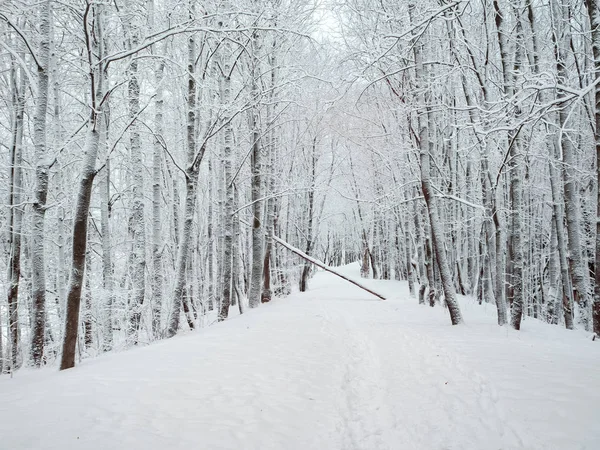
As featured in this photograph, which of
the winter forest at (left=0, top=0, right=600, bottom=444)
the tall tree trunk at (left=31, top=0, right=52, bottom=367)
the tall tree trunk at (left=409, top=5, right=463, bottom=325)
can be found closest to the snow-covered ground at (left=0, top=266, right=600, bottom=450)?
the winter forest at (left=0, top=0, right=600, bottom=444)

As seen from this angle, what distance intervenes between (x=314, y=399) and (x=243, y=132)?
41.2ft

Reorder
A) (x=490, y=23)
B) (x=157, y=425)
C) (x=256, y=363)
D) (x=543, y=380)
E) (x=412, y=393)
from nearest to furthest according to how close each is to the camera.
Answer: (x=157, y=425), (x=543, y=380), (x=412, y=393), (x=256, y=363), (x=490, y=23)

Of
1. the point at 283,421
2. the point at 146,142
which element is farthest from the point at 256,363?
the point at 146,142

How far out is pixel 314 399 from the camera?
4.27 metres

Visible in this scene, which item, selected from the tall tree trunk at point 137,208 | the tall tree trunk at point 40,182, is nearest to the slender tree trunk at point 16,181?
the tall tree trunk at point 40,182

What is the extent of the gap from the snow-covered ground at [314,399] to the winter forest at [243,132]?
182 cm

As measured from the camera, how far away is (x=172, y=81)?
11289 mm

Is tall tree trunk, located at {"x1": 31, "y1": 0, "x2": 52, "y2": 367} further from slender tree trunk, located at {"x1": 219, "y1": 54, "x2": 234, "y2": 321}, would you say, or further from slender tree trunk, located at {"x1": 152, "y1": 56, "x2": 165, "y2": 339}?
slender tree trunk, located at {"x1": 219, "y1": 54, "x2": 234, "y2": 321}

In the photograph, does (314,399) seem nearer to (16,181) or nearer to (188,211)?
(188,211)

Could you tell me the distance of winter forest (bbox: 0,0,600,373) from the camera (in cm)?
581

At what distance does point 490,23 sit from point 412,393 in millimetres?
11714

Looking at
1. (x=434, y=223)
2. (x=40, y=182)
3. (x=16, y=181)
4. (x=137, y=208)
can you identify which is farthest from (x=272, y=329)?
(x=16, y=181)

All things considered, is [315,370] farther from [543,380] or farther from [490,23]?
[490,23]

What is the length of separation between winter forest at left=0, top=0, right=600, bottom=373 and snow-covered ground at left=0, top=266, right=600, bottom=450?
5.96ft
